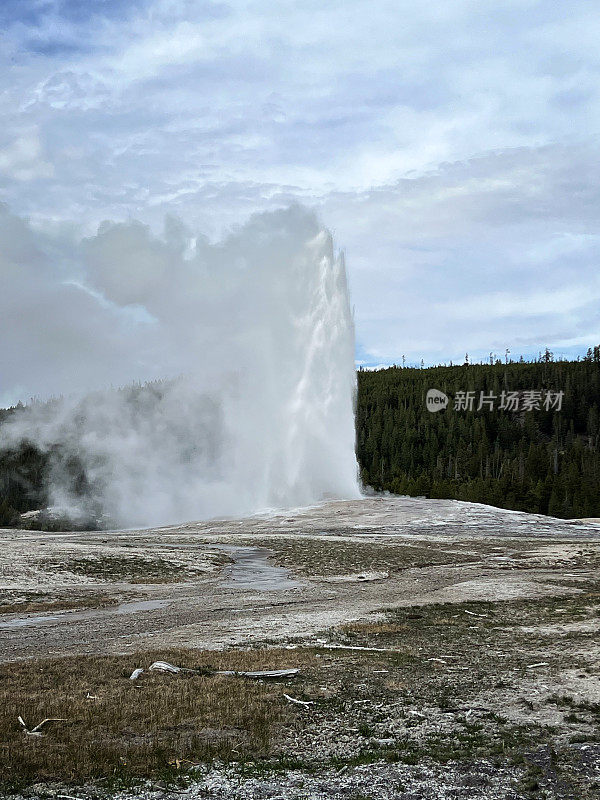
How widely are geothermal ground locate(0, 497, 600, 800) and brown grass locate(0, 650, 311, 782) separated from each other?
0.14 ft

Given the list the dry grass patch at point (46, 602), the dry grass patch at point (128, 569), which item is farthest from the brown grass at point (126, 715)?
the dry grass patch at point (128, 569)

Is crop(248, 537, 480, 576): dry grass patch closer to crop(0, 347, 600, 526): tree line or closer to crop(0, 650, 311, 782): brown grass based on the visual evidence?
crop(0, 650, 311, 782): brown grass

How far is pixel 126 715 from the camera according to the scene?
475 inches

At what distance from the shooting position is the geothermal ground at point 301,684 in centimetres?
981

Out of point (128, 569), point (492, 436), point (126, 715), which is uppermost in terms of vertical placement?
point (492, 436)

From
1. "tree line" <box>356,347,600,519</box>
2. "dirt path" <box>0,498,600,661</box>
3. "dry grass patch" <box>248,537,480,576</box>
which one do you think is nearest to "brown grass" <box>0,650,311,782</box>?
"dirt path" <box>0,498,600,661</box>

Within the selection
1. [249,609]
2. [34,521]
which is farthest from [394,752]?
[34,521]

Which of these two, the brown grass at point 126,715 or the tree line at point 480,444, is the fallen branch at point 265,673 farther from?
the tree line at point 480,444

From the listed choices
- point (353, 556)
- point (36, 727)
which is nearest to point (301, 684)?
point (36, 727)

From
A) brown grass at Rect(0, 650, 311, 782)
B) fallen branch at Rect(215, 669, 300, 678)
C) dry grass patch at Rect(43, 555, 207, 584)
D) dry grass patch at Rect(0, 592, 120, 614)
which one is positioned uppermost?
brown grass at Rect(0, 650, 311, 782)

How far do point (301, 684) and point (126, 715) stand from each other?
3936mm

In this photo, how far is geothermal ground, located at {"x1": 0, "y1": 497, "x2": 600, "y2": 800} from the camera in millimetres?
9812

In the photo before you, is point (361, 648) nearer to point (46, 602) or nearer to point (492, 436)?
point (46, 602)

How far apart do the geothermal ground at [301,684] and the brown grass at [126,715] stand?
42 mm
